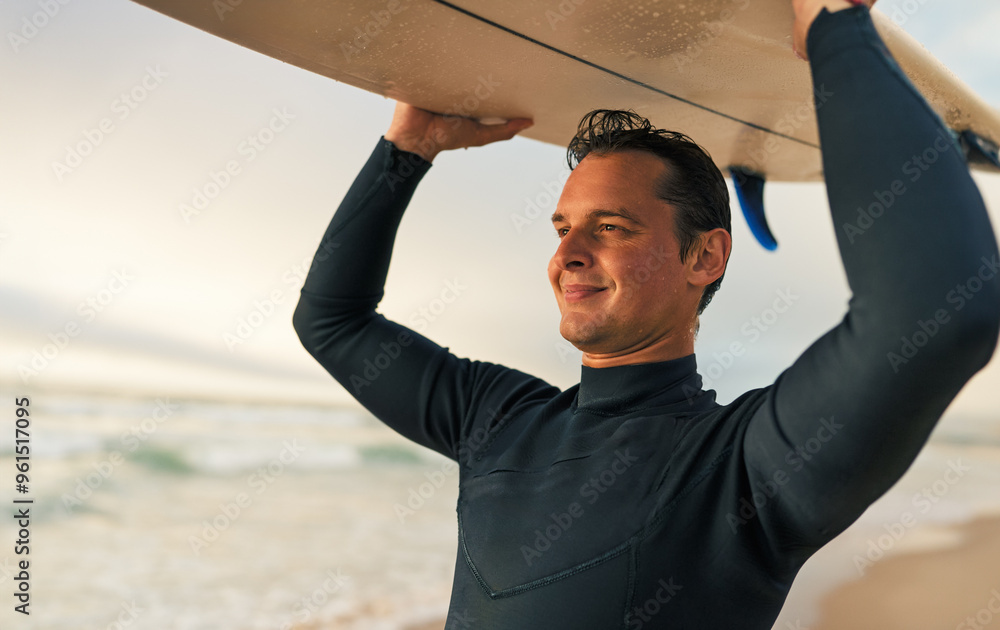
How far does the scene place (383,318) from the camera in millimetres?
1519

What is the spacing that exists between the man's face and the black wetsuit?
7cm

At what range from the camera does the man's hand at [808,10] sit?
0.82m

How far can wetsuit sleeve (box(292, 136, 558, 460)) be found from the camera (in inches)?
55.7

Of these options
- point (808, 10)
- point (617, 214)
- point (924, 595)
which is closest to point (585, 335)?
point (617, 214)

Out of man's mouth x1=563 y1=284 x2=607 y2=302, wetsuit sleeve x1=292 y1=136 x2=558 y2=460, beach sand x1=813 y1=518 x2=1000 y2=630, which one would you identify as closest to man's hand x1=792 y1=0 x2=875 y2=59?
man's mouth x1=563 y1=284 x2=607 y2=302

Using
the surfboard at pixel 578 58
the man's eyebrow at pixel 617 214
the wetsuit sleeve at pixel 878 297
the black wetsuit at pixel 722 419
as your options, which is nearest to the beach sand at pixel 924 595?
the surfboard at pixel 578 58

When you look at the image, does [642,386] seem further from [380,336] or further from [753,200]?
[753,200]

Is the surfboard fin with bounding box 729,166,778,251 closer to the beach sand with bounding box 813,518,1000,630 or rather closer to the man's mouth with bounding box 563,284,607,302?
the man's mouth with bounding box 563,284,607,302

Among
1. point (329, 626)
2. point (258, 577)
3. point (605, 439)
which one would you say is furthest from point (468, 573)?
point (258, 577)

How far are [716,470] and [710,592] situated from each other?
15cm

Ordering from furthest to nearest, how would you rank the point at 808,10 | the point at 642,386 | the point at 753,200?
the point at 753,200 < the point at 642,386 < the point at 808,10

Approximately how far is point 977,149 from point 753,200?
19.0 inches

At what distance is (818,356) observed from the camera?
30.2 inches

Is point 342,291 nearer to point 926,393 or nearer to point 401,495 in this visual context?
point 926,393
